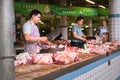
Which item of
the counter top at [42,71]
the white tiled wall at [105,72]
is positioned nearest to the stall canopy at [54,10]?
the white tiled wall at [105,72]

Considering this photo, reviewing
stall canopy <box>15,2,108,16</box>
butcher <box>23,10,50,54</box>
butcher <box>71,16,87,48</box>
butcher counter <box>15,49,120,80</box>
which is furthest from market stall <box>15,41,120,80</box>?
stall canopy <box>15,2,108,16</box>

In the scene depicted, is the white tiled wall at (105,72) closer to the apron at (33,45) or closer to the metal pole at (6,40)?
the apron at (33,45)

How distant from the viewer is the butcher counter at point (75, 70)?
3588 mm

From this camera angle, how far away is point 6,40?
2.60 metres

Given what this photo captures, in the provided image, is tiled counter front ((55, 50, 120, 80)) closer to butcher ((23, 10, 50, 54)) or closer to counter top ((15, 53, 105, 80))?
counter top ((15, 53, 105, 80))

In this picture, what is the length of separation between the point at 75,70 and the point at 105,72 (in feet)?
7.15

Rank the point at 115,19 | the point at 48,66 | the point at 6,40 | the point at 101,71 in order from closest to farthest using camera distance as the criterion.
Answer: the point at 6,40, the point at 48,66, the point at 101,71, the point at 115,19

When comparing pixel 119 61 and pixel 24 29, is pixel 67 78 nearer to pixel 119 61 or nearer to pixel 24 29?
pixel 24 29

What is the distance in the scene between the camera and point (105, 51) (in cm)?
675

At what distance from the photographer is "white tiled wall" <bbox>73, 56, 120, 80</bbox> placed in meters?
5.14

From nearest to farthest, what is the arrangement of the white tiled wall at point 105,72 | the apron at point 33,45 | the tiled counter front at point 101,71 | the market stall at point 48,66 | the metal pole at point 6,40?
the metal pole at point 6,40
the market stall at point 48,66
the tiled counter front at point 101,71
the white tiled wall at point 105,72
the apron at point 33,45

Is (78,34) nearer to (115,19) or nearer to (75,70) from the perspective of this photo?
(75,70)

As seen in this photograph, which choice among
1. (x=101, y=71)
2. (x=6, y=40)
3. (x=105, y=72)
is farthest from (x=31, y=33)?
(x=6, y=40)

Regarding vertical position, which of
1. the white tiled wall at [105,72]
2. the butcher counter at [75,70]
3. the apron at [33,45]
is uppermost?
the apron at [33,45]
